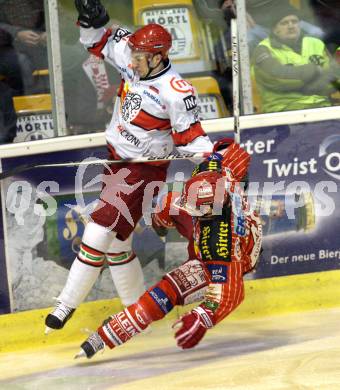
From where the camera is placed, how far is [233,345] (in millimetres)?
6152

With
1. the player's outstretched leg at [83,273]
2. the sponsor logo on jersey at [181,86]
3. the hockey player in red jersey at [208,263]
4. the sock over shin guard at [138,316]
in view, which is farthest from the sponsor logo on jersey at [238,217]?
the player's outstretched leg at [83,273]

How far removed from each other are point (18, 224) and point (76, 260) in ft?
1.39

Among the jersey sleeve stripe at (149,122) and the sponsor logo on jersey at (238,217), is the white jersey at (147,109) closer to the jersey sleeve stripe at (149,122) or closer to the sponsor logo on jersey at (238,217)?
the jersey sleeve stripe at (149,122)

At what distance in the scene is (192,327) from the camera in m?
5.30

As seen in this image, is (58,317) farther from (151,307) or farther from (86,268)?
(151,307)

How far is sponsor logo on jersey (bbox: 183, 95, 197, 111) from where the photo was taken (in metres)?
5.73

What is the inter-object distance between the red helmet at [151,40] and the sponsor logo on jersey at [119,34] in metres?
0.33

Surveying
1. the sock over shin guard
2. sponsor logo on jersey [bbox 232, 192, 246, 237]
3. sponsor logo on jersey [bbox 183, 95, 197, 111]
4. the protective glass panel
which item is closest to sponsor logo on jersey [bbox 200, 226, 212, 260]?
sponsor logo on jersey [bbox 232, 192, 246, 237]

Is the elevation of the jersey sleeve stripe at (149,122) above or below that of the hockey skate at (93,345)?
above

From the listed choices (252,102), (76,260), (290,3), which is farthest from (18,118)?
(290,3)

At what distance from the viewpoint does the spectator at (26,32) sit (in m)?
6.18

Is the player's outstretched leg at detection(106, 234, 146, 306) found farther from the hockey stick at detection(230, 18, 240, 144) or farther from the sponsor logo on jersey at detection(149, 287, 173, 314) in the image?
the hockey stick at detection(230, 18, 240, 144)

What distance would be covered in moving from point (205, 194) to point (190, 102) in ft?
1.92

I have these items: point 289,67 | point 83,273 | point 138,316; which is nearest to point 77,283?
point 83,273
